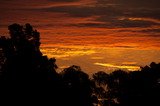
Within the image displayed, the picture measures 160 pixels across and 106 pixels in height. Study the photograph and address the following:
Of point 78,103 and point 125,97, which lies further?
point 125,97

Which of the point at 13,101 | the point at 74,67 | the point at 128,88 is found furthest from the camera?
the point at 128,88

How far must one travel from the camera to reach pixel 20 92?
4584 centimetres

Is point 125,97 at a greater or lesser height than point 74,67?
lesser

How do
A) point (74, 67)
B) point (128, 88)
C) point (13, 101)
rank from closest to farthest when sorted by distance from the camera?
point (13, 101) → point (74, 67) → point (128, 88)

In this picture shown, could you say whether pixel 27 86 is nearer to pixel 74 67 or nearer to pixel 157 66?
pixel 74 67

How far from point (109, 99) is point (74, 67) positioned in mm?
7412

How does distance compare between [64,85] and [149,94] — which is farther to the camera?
[149,94]

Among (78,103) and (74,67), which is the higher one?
(74,67)

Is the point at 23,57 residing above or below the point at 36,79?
above

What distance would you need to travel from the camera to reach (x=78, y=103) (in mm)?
48062

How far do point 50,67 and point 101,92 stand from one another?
8.35 m

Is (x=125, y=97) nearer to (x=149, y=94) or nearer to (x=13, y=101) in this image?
(x=149, y=94)

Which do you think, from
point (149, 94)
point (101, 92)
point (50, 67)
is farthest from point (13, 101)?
point (149, 94)

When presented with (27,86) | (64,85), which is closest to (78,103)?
(64,85)
